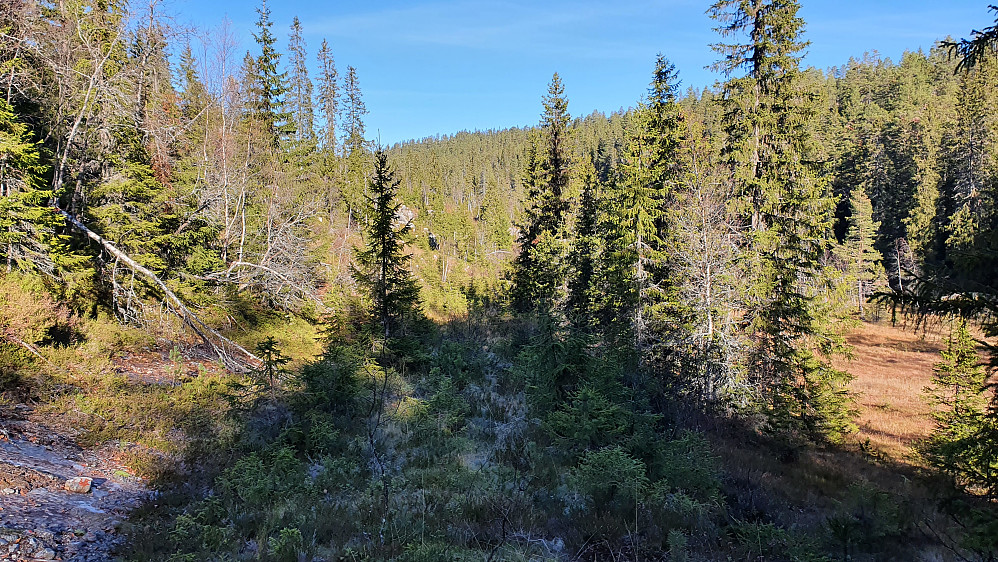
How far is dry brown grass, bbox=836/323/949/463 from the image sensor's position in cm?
1705

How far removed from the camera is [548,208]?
23359mm

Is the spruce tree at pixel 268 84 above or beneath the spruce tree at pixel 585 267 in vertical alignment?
above

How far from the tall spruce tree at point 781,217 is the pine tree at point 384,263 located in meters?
10.7

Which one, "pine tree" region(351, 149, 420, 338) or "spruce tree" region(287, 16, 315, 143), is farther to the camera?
"spruce tree" region(287, 16, 315, 143)

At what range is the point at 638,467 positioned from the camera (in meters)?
6.13

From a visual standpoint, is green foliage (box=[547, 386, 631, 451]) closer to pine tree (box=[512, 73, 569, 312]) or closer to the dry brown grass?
the dry brown grass

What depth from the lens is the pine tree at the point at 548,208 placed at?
22859mm

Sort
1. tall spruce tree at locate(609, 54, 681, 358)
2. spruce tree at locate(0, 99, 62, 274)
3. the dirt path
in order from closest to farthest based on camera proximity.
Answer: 1. the dirt path
2. spruce tree at locate(0, 99, 62, 274)
3. tall spruce tree at locate(609, 54, 681, 358)

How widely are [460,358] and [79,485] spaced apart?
934cm

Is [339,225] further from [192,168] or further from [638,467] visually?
[638,467]

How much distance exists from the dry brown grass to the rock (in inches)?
525

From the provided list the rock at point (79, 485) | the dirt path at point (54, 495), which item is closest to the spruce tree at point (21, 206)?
the dirt path at point (54, 495)

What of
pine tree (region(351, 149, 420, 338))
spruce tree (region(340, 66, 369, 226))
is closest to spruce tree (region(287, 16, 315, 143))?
spruce tree (region(340, 66, 369, 226))

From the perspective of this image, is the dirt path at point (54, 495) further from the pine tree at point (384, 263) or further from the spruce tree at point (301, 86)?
the spruce tree at point (301, 86)
